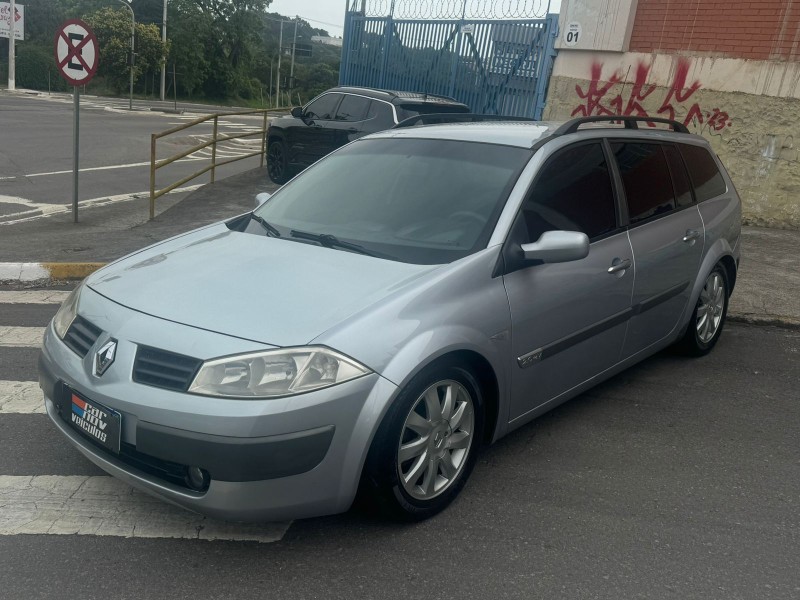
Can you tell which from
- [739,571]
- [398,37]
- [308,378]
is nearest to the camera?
[308,378]

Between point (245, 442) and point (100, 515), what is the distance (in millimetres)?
928

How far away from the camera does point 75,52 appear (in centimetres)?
956

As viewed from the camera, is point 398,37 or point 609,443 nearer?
point 609,443

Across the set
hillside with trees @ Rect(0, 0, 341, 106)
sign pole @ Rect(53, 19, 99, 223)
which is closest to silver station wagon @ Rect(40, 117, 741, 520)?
sign pole @ Rect(53, 19, 99, 223)

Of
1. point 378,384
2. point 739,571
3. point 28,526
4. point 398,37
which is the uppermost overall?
point 398,37

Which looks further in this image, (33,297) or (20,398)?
(33,297)

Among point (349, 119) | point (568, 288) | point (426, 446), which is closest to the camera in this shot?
point (426, 446)

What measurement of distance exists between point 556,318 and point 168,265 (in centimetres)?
182

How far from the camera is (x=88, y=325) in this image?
3299 mm

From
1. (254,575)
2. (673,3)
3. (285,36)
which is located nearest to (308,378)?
(254,575)

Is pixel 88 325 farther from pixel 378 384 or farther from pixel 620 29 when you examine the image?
pixel 620 29

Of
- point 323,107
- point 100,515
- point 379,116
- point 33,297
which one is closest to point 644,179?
point 100,515

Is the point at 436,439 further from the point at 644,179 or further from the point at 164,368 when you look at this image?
the point at 644,179

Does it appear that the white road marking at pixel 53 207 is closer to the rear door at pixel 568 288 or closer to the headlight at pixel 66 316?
the headlight at pixel 66 316
